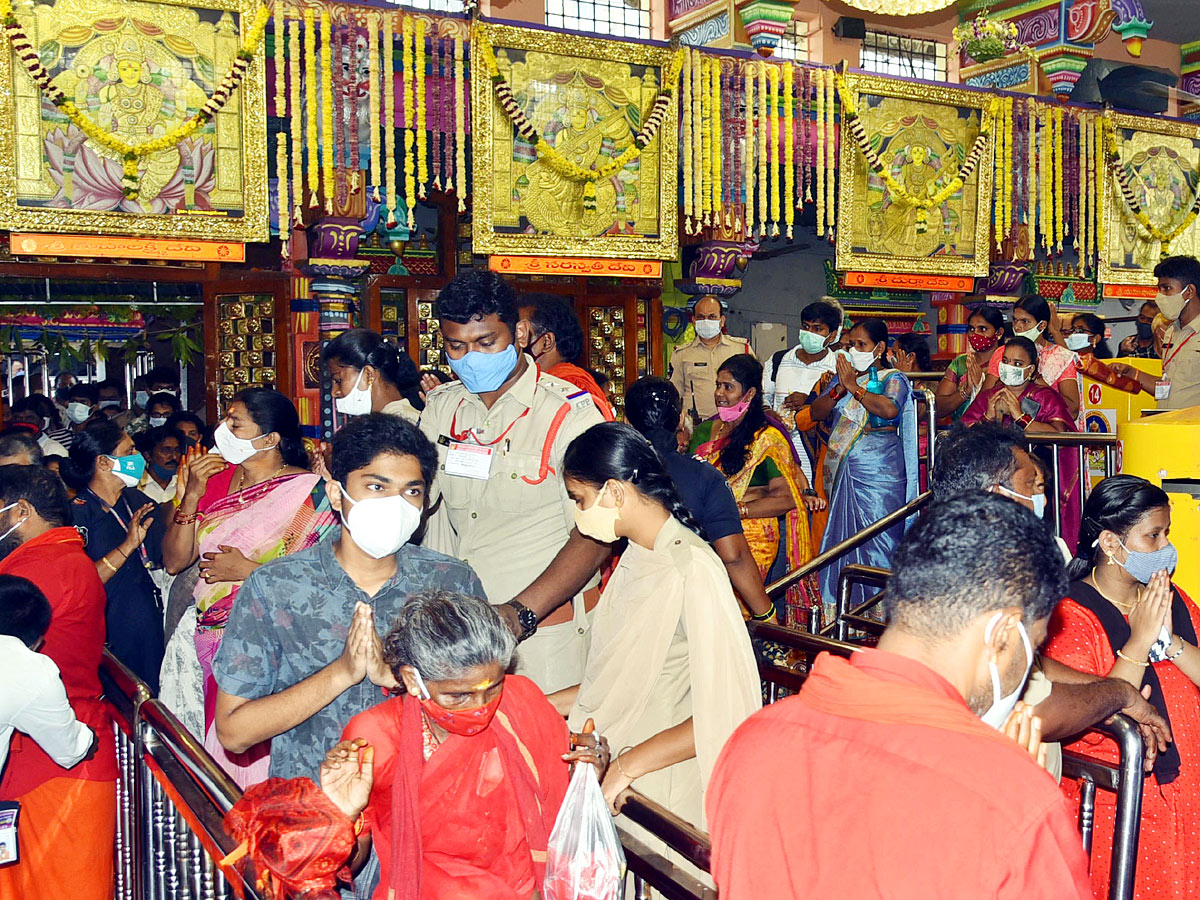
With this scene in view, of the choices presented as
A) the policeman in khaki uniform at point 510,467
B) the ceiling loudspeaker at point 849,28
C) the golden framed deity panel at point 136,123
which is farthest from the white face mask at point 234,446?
the ceiling loudspeaker at point 849,28

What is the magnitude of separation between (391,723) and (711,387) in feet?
20.4

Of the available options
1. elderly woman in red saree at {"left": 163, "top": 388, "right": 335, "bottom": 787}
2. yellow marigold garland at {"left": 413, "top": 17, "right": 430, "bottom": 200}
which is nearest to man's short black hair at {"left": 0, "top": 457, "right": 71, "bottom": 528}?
elderly woman in red saree at {"left": 163, "top": 388, "right": 335, "bottom": 787}

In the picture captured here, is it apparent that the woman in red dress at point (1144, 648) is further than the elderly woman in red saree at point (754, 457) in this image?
No

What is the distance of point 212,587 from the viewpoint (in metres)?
3.29

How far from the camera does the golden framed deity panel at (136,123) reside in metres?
5.35

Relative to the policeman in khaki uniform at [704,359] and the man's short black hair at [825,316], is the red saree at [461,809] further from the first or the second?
the policeman in khaki uniform at [704,359]

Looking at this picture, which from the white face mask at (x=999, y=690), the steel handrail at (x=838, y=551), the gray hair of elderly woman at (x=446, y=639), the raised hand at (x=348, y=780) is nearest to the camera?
the white face mask at (x=999, y=690)

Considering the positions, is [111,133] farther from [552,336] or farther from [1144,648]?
[1144,648]

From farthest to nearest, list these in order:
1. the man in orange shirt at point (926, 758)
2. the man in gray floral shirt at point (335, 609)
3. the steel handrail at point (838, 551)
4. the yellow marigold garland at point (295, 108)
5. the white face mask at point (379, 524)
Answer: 1. the yellow marigold garland at point (295, 108)
2. the steel handrail at point (838, 551)
3. the white face mask at point (379, 524)
4. the man in gray floral shirt at point (335, 609)
5. the man in orange shirt at point (926, 758)

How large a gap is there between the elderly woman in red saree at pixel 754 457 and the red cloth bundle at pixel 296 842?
3185 millimetres

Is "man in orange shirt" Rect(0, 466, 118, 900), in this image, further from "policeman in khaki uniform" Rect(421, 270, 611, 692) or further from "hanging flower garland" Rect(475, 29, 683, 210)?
"hanging flower garland" Rect(475, 29, 683, 210)

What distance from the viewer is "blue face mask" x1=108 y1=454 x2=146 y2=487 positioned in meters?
4.26

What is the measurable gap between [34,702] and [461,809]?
1.32 meters

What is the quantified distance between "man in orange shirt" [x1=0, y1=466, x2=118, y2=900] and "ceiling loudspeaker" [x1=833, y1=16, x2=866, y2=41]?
9987mm
